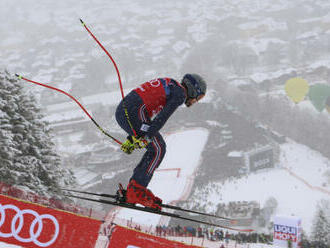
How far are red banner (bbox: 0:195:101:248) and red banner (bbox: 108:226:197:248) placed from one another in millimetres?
208

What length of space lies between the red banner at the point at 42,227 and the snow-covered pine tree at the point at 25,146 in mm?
7128

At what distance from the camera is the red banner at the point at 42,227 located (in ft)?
11.7

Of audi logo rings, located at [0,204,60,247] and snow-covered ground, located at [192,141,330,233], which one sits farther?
snow-covered ground, located at [192,141,330,233]

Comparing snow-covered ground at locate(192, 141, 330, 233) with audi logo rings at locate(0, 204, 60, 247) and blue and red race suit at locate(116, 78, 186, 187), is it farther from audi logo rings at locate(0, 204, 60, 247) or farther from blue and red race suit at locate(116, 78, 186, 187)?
audi logo rings at locate(0, 204, 60, 247)

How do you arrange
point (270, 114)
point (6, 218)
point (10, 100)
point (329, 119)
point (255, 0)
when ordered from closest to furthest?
point (6, 218) → point (10, 100) → point (329, 119) → point (270, 114) → point (255, 0)

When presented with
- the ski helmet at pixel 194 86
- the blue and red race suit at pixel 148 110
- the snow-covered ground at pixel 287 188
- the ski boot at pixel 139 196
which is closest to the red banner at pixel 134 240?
the ski boot at pixel 139 196

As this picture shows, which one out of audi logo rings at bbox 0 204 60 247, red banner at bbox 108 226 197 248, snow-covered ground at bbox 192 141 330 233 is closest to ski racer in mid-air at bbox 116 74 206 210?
red banner at bbox 108 226 197 248

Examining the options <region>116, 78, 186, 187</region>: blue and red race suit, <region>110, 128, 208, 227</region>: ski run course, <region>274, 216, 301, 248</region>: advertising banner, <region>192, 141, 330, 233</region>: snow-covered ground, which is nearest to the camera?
<region>116, 78, 186, 187</region>: blue and red race suit

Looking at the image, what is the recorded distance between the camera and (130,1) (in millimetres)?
157750

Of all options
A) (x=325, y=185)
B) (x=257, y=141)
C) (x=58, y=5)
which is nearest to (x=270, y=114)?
(x=257, y=141)

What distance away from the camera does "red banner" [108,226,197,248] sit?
3441 millimetres

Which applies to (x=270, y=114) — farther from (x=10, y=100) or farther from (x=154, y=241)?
(x=154, y=241)

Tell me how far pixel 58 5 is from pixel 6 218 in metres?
172

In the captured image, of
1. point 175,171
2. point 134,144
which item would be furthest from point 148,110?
point 175,171
